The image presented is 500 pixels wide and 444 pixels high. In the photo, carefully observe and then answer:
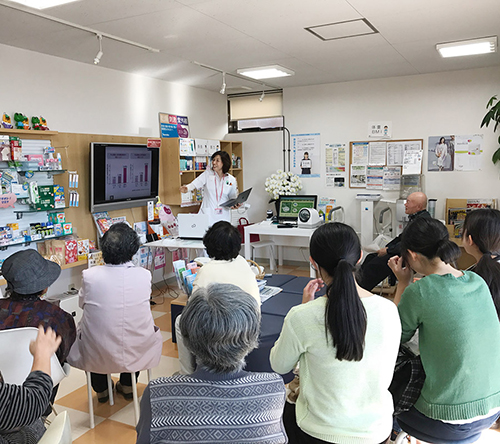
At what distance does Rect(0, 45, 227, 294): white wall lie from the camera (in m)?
4.22

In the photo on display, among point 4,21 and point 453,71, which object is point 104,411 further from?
point 453,71

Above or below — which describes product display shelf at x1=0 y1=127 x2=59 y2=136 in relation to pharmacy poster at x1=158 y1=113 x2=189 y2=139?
below

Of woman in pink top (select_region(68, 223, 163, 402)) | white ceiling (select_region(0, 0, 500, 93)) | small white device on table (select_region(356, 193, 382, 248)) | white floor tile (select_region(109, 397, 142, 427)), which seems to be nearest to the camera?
woman in pink top (select_region(68, 223, 163, 402))

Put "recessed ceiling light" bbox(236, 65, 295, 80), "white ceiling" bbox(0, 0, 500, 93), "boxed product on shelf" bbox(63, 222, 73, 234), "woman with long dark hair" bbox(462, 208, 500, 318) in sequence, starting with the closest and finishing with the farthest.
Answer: "woman with long dark hair" bbox(462, 208, 500, 318) < "white ceiling" bbox(0, 0, 500, 93) < "boxed product on shelf" bbox(63, 222, 73, 234) < "recessed ceiling light" bbox(236, 65, 295, 80)

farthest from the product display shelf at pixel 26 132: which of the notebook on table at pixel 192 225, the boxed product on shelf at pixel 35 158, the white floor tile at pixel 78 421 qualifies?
the white floor tile at pixel 78 421

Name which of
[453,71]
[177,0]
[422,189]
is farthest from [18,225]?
[453,71]

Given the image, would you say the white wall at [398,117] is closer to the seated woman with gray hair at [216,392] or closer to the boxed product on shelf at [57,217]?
the boxed product on shelf at [57,217]

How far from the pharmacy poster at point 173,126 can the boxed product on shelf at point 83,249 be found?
195 centimetres

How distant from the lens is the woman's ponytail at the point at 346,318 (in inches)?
57.2

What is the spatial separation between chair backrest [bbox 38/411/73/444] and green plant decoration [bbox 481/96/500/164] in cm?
540

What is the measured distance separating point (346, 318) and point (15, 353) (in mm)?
1438

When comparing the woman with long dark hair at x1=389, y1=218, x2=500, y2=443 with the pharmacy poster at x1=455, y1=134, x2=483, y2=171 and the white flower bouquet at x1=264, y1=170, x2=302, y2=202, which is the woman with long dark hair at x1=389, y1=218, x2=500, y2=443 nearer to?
the pharmacy poster at x1=455, y1=134, x2=483, y2=171

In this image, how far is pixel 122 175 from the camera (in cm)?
522

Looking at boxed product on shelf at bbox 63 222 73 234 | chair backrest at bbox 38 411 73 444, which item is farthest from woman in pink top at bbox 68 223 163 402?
boxed product on shelf at bbox 63 222 73 234
